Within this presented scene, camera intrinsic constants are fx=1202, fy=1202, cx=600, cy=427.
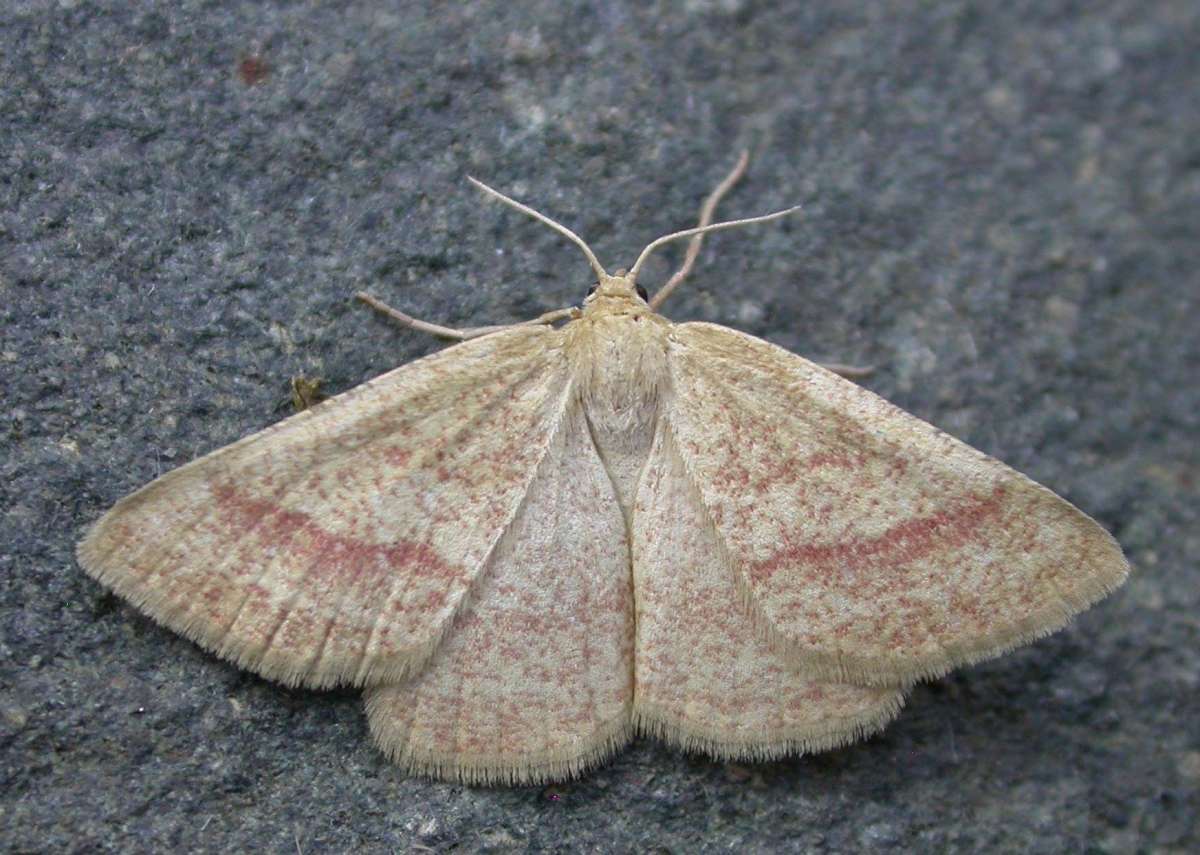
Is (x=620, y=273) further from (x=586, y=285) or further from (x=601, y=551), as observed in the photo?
(x=601, y=551)

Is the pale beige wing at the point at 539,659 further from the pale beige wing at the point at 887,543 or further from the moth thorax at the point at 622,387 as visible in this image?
the pale beige wing at the point at 887,543

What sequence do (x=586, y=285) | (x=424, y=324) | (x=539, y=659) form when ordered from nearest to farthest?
(x=539, y=659) < (x=424, y=324) < (x=586, y=285)

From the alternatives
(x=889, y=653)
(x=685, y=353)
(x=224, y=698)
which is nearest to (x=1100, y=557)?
(x=889, y=653)

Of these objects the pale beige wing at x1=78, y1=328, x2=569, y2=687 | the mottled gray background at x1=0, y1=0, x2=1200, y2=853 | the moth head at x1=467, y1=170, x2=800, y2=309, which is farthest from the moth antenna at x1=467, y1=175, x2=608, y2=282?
the pale beige wing at x1=78, y1=328, x2=569, y2=687

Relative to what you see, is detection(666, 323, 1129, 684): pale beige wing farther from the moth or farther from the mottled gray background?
the mottled gray background

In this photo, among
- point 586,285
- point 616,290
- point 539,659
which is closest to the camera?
point 539,659

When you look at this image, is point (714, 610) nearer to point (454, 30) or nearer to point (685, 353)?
point (685, 353)

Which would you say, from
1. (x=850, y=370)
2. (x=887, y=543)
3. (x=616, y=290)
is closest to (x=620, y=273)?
(x=616, y=290)
